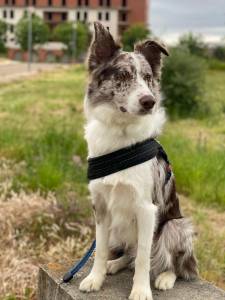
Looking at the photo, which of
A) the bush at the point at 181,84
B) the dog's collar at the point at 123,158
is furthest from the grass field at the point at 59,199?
the bush at the point at 181,84

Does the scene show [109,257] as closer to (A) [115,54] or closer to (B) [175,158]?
(A) [115,54]

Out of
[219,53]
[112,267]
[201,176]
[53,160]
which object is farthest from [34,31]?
[112,267]

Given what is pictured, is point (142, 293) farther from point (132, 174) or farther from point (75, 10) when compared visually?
point (75, 10)

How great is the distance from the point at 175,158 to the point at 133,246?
4.25 meters

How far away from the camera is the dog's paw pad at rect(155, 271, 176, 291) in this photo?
347cm

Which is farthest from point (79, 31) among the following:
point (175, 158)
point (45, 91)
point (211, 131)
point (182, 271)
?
point (182, 271)

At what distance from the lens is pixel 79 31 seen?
63.8 metres

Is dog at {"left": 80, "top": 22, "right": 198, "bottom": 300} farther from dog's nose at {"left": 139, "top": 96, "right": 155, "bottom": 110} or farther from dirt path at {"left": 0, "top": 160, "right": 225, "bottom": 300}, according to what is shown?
dirt path at {"left": 0, "top": 160, "right": 225, "bottom": 300}

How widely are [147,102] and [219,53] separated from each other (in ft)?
172

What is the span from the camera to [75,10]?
7431cm

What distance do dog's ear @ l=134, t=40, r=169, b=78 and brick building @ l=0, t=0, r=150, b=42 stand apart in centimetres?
7073

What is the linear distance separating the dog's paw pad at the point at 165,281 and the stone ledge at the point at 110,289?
0.03 meters

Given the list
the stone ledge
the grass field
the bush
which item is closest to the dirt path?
the grass field

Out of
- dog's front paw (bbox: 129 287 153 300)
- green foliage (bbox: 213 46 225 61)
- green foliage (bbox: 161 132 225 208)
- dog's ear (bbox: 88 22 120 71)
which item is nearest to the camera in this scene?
dog's ear (bbox: 88 22 120 71)
